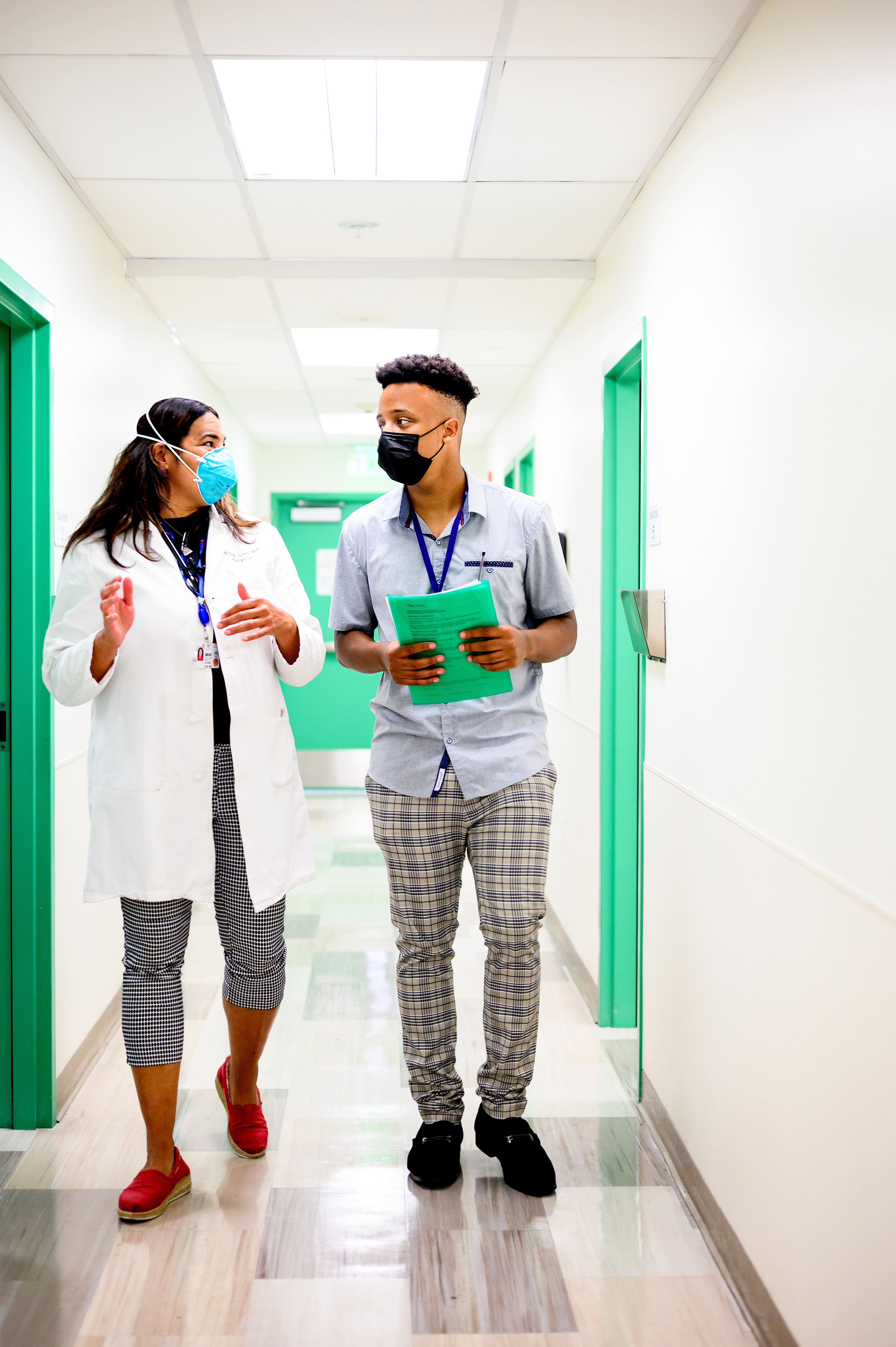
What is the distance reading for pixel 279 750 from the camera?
83.3 inches

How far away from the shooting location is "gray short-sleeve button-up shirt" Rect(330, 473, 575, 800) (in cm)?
211

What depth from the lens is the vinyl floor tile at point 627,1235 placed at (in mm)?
1918

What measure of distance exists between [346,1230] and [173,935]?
67 cm

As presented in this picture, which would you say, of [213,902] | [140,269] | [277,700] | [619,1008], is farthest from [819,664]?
[140,269]

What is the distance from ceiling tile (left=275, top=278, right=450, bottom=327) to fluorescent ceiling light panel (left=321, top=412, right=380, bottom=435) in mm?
1984

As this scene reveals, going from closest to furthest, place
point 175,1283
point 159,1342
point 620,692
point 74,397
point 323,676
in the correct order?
1. point 159,1342
2. point 175,1283
3. point 74,397
4. point 620,692
5. point 323,676

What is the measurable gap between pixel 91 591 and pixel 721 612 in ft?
4.11

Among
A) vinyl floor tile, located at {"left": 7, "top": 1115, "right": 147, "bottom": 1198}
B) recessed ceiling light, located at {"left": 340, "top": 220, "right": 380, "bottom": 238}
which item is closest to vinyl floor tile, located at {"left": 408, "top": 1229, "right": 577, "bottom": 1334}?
vinyl floor tile, located at {"left": 7, "top": 1115, "right": 147, "bottom": 1198}

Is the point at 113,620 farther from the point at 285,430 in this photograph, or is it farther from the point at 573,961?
the point at 285,430

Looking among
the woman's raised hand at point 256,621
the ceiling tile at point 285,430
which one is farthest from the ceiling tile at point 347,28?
the ceiling tile at point 285,430

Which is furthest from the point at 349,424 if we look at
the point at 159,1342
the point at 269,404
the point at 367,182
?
the point at 159,1342

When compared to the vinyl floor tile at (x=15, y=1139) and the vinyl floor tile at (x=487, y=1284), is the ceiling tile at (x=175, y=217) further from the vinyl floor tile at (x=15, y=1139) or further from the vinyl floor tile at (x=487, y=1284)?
the vinyl floor tile at (x=487, y=1284)

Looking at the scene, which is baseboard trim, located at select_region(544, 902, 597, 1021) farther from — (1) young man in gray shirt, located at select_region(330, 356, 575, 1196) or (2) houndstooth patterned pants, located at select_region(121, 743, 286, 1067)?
(2) houndstooth patterned pants, located at select_region(121, 743, 286, 1067)

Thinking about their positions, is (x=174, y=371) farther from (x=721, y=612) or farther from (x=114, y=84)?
(x=721, y=612)
